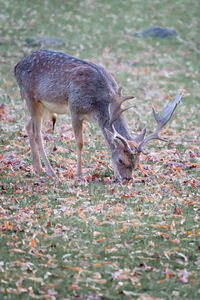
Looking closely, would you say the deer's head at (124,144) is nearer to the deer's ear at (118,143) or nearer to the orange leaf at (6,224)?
the deer's ear at (118,143)

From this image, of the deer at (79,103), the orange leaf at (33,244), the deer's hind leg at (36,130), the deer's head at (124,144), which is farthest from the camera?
the deer's hind leg at (36,130)

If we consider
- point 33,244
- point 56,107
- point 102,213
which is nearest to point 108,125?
point 56,107

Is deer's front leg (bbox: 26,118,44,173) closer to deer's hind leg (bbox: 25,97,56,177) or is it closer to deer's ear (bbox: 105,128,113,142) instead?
deer's hind leg (bbox: 25,97,56,177)

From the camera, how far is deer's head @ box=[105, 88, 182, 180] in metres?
7.84

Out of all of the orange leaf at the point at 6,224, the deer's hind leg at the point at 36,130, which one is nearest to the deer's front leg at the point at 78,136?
the deer's hind leg at the point at 36,130

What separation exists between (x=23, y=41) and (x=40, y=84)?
9248 millimetres

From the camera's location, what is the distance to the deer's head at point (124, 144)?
25.7 ft

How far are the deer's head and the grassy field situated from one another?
263 millimetres

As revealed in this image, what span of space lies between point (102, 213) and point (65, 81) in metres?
2.92

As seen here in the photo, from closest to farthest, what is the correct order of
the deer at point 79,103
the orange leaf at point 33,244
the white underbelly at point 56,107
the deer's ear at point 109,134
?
the orange leaf at point 33,244 < the deer at point 79,103 < the deer's ear at point 109,134 < the white underbelly at point 56,107

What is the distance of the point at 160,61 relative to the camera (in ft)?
59.5

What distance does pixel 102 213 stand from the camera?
6.83 metres

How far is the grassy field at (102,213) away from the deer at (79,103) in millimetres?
376

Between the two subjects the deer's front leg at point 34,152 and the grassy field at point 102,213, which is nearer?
the grassy field at point 102,213
